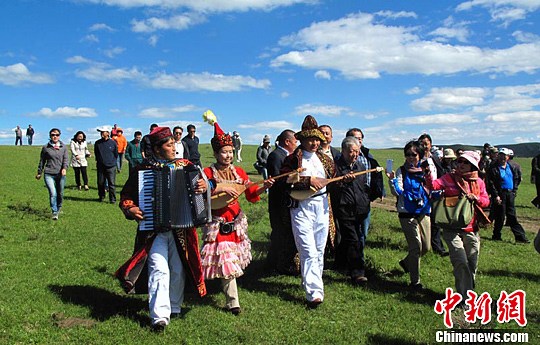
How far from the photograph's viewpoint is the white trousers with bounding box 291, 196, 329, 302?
238 inches

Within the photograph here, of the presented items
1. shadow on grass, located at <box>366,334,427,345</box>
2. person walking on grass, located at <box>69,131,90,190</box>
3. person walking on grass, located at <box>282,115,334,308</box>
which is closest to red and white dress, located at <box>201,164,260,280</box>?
person walking on grass, located at <box>282,115,334,308</box>

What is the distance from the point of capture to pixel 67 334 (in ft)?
16.3

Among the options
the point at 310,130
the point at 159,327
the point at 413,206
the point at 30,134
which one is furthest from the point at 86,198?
the point at 30,134

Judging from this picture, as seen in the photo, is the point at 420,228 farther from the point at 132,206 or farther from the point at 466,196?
the point at 132,206

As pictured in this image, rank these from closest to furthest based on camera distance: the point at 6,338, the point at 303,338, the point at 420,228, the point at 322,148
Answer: the point at 6,338 → the point at 303,338 → the point at 420,228 → the point at 322,148

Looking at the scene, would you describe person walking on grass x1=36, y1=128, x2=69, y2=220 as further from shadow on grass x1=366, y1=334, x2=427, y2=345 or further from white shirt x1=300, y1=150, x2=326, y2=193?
shadow on grass x1=366, y1=334, x2=427, y2=345

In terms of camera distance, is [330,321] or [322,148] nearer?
[330,321]

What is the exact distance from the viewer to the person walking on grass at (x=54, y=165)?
11203 mm

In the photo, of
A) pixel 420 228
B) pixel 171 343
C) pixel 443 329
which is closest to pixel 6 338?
pixel 171 343

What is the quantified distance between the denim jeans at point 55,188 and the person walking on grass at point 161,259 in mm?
6790

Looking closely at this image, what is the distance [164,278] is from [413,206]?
3.60 metres

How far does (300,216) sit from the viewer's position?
6164 millimetres

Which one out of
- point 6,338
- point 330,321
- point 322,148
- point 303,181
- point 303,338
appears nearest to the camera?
point 6,338

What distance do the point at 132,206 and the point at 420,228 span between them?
4.01 metres
